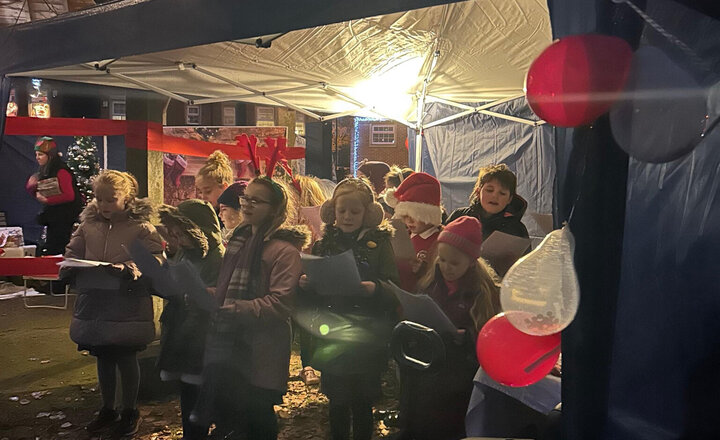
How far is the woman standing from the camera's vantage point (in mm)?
6500

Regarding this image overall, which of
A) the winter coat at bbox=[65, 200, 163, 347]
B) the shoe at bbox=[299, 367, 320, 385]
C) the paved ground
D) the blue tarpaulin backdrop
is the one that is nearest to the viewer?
the winter coat at bbox=[65, 200, 163, 347]

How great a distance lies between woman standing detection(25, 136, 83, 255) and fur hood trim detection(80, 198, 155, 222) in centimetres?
372

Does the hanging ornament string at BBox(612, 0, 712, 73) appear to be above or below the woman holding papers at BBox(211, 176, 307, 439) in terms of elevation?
above

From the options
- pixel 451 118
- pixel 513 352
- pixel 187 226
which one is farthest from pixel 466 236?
pixel 451 118

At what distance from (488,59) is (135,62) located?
228 cm

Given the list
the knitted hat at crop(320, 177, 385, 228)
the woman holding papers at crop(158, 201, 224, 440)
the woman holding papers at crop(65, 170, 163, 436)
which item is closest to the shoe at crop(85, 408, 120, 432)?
the woman holding papers at crop(65, 170, 163, 436)

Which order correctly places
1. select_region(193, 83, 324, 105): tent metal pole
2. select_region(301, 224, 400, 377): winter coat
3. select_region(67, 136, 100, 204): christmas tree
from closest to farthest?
select_region(301, 224, 400, 377): winter coat
select_region(193, 83, 324, 105): tent metal pole
select_region(67, 136, 100, 204): christmas tree

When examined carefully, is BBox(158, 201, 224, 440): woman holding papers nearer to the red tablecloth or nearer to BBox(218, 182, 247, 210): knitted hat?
BBox(218, 182, 247, 210): knitted hat

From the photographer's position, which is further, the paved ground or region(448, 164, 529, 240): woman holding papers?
the paved ground

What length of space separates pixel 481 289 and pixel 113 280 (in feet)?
6.22

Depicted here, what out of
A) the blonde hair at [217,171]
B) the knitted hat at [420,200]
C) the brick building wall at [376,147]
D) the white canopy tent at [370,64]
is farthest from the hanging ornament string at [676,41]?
the brick building wall at [376,147]

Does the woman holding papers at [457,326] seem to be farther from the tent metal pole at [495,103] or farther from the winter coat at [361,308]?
the tent metal pole at [495,103]

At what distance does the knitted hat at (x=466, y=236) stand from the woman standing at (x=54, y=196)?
5454mm

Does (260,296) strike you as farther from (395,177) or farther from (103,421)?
(395,177)
